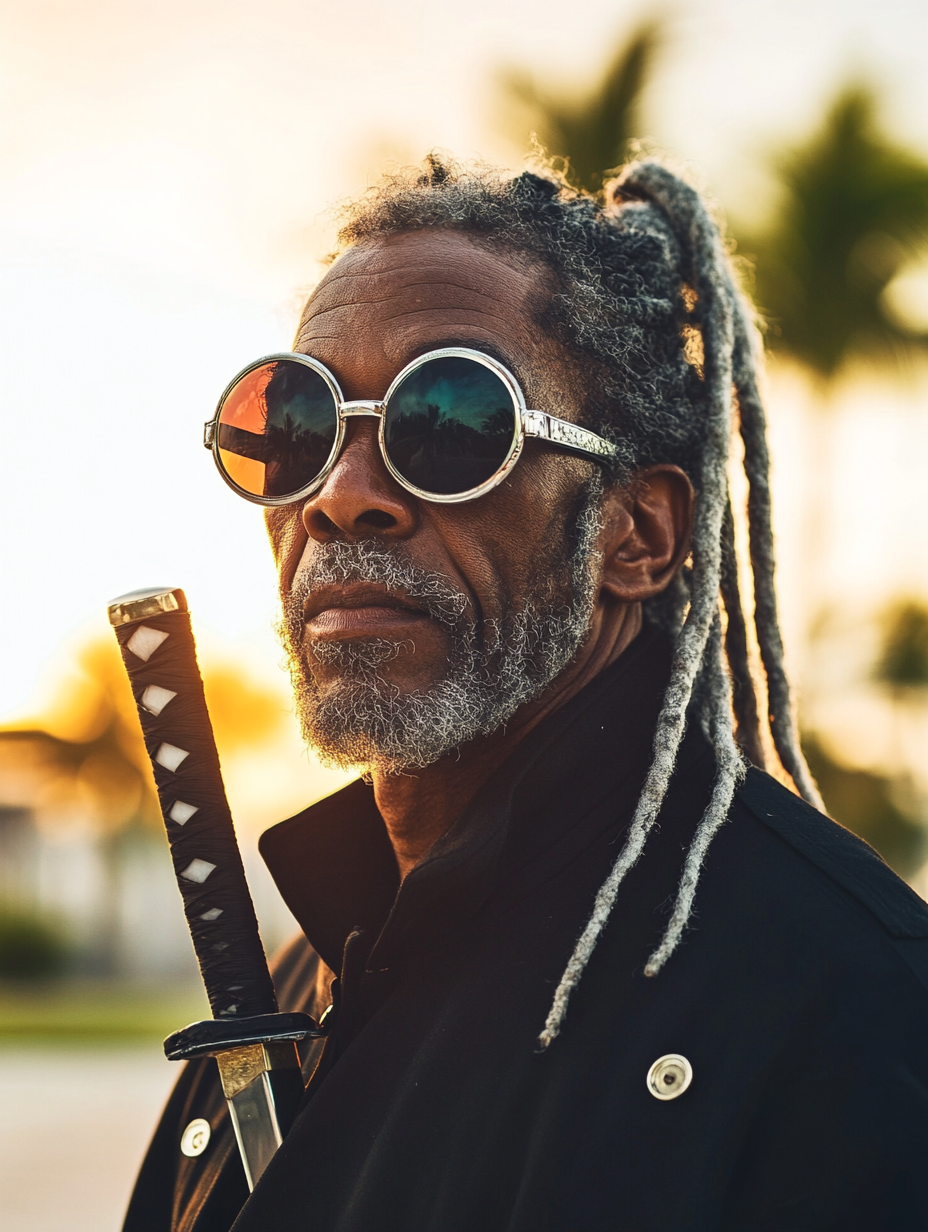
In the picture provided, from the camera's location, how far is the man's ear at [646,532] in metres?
2.65

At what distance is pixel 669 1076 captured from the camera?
180 cm

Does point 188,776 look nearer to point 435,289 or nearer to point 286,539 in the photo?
point 286,539

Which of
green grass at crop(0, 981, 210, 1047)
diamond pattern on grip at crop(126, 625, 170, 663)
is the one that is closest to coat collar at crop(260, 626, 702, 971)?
diamond pattern on grip at crop(126, 625, 170, 663)

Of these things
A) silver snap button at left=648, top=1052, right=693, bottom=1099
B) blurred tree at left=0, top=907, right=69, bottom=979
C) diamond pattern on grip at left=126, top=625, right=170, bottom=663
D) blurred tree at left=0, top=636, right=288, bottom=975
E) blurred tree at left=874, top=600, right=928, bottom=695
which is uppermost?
blurred tree at left=0, top=636, right=288, bottom=975

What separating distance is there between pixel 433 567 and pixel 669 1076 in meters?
1.05

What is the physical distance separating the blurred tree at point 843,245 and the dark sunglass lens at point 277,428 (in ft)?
41.6

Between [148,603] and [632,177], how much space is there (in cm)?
165

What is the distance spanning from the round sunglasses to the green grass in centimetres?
1391

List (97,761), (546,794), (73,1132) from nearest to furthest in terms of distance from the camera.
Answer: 1. (546,794)
2. (73,1132)
3. (97,761)

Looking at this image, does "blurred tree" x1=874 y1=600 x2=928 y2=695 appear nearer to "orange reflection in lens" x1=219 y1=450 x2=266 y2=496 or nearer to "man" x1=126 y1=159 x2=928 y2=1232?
"man" x1=126 y1=159 x2=928 y2=1232

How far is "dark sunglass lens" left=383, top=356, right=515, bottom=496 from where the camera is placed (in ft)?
7.98

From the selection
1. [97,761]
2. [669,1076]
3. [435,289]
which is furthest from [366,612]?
[97,761]

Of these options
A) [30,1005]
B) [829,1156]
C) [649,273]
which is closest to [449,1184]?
[829,1156]

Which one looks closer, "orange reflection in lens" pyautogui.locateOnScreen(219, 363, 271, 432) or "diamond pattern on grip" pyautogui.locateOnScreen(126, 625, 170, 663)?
"diamond pattern on grip" pyautogui.locateOnScreen(126, 625, 170, 663)
